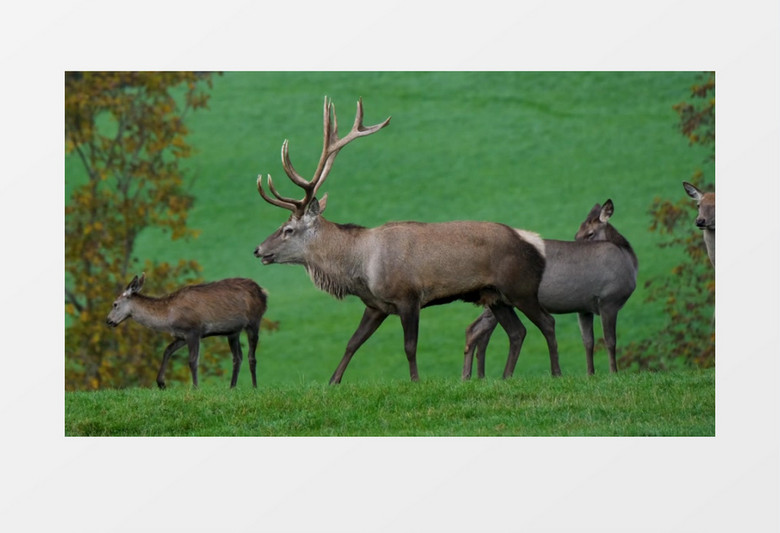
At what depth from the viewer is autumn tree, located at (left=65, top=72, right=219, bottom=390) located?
18.2 meters

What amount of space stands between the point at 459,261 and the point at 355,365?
785cm

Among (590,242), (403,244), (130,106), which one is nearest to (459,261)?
(403,244)

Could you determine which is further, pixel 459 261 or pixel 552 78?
pixel 552 78

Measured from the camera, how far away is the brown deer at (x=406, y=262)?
12125 millimetres

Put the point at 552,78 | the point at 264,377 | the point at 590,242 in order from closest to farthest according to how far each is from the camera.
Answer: the point at 590,242
the point at 552,78
the point at 264,377

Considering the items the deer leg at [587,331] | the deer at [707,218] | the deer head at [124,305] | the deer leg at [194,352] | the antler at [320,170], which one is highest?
the antler at [320,170]

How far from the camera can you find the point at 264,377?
63.8 feet

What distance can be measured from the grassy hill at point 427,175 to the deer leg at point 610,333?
4.61m

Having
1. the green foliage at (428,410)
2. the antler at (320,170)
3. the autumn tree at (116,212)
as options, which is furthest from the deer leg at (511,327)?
the autumn tree at (116,212)

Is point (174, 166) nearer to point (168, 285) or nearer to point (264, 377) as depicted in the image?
point (168, 285)

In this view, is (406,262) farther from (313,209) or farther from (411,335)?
(313,209)

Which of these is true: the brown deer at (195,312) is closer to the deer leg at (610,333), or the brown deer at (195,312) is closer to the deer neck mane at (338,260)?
the deer neck mane at (338,260)

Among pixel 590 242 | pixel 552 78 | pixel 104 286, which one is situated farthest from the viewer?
pixel 104 286

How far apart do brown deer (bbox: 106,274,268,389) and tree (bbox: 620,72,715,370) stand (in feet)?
22.8
